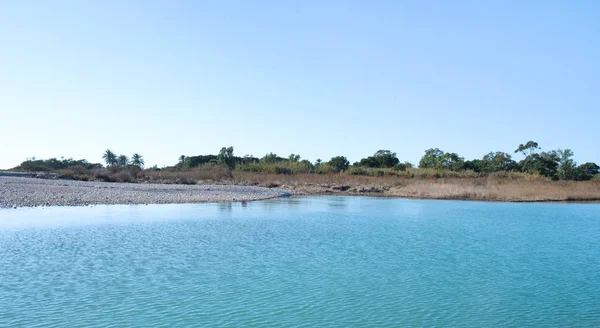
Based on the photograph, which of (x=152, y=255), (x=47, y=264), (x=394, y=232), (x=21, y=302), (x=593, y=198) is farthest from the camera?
(x=593, y=198)

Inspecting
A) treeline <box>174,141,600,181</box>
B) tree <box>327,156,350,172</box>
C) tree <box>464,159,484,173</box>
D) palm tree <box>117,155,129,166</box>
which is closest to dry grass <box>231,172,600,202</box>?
treeline <box>174,141,600,181</box>

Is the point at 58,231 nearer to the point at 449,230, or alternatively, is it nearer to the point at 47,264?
the point at 47,264

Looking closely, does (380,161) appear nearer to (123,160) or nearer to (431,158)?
(431,158)

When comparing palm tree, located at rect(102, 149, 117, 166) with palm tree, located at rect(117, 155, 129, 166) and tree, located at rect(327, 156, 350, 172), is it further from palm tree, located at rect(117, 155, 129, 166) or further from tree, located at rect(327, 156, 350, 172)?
tree, located at rect(327, 156, 350, 172)

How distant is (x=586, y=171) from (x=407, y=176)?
26566mm

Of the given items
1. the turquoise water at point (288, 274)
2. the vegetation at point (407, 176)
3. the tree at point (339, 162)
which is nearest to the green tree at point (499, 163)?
the vegetation at point (407, 176)

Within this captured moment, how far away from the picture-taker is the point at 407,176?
56.0 meters

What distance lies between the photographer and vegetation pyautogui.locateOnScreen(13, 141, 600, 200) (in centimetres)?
3972

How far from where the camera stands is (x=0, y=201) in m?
24.4

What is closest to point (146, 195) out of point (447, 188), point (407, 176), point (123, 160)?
point (447, 188)

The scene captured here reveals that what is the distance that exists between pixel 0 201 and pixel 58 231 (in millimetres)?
10611

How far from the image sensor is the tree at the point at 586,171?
60.2m

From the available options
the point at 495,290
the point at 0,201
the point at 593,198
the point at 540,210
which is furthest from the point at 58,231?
the point at 593,198

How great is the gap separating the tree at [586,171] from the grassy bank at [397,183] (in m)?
9.89
